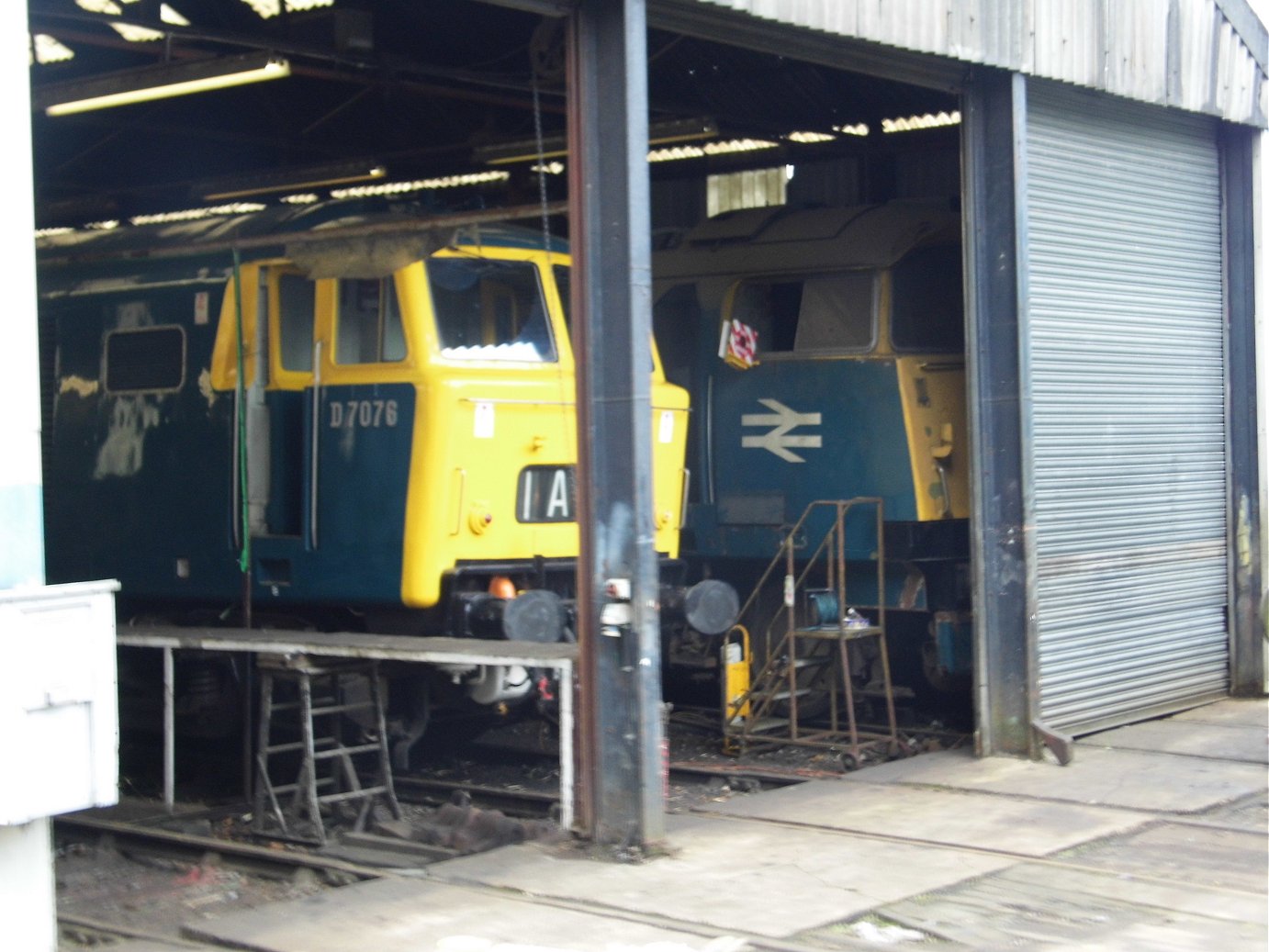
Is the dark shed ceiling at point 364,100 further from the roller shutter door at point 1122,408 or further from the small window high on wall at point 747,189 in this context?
the roller shutter door at point 1122,408

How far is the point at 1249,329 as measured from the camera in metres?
11.2

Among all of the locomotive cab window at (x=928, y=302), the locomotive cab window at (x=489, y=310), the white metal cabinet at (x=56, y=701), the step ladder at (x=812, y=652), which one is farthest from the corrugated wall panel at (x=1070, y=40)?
the white metal cabinet at (x=56, y=701)

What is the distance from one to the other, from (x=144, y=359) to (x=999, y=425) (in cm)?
527

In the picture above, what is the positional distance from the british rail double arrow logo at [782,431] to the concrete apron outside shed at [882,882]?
282 cm

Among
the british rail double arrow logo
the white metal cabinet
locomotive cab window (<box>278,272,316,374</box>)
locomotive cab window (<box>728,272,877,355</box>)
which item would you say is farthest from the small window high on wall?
the white metal cabinet

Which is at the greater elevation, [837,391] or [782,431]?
[837,391]

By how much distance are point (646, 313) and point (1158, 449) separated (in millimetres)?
4909

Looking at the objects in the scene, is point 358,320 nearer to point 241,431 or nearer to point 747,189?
point 241,431

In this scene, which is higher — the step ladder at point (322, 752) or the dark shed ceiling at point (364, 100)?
the dark shed ceiling at point (364, 100)

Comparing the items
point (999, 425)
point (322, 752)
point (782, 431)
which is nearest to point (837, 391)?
point (782, 431)

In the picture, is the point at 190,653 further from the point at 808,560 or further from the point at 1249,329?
the point at 1249,329

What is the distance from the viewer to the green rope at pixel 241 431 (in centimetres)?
924

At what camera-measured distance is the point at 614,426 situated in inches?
275

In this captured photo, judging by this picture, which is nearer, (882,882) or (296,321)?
(882,882)
